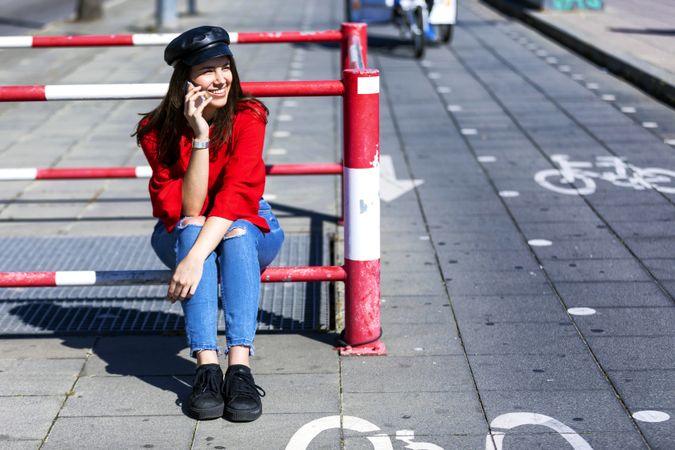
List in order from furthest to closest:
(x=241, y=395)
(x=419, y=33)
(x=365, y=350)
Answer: (x=419, y=33) → (x=365, y=350) → (x=241, y=395)

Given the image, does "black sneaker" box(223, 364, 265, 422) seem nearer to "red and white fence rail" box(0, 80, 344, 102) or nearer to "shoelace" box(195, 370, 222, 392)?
"shoelace" box(195, 370, 222, 392)

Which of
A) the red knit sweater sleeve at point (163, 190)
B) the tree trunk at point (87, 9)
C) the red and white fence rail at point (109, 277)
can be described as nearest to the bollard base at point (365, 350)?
the red and white fence rail at point (109, 277)

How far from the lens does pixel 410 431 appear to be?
352cm

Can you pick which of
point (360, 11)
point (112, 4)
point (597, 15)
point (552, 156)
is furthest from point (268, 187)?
point (112, 4)

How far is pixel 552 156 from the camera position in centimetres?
788

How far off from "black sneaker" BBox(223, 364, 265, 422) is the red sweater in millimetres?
548

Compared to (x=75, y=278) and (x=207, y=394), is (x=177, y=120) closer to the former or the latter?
(x=75, y=278)

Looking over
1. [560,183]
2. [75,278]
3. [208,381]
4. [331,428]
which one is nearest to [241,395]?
[208,381]

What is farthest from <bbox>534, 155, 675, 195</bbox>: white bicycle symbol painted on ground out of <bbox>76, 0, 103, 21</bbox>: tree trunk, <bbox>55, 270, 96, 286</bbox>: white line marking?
<bbox>76, 0, 103, 21</bbox>: tree trunk

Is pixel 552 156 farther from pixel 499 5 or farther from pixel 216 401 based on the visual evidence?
pixel 499 5

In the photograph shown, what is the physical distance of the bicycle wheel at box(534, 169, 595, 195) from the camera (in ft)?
22.5

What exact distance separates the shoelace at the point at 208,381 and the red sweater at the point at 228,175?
547 mm

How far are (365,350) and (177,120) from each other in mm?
→ 1144

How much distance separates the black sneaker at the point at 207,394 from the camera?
3639 millimetres
